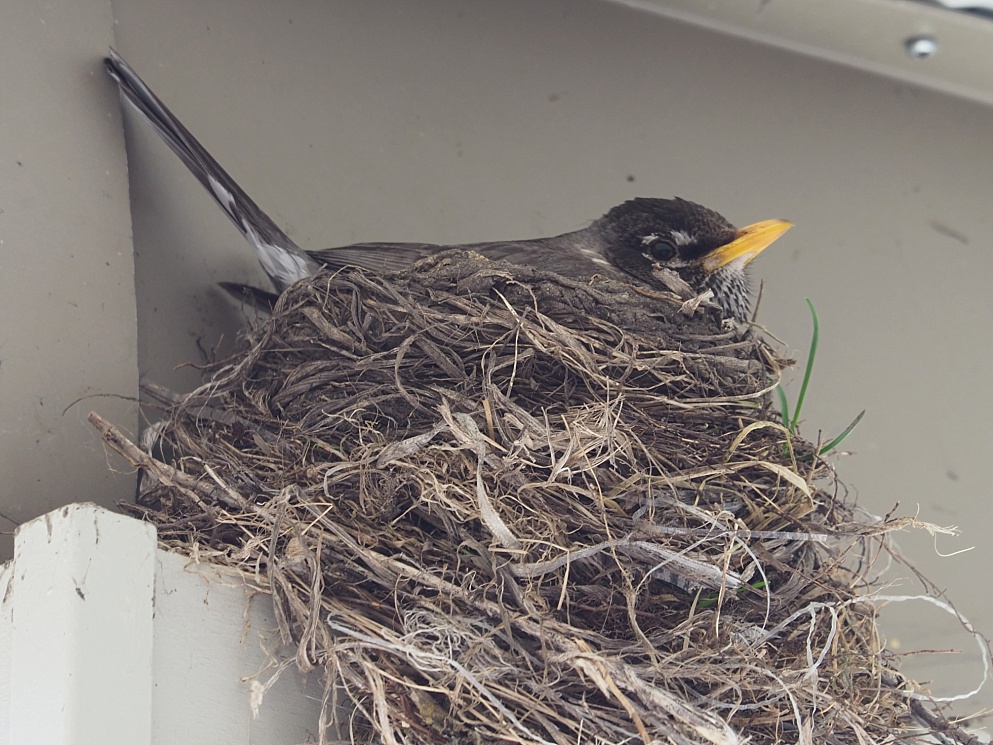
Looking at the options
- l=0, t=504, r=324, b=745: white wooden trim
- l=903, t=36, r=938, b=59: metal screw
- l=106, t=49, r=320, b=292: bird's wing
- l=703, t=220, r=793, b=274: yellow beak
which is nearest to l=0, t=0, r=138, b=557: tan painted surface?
l=106, t=49, r=320, b=292: bird's wing

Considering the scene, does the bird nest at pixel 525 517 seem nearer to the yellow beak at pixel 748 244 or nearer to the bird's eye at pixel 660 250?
the yellow beak at pixel 748 244

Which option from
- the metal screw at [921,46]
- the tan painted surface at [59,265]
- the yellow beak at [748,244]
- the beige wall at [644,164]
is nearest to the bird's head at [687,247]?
the yellow beak at [748,244]

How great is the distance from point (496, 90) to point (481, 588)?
1729mm

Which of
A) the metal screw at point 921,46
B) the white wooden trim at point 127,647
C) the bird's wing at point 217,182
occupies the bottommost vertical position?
the white wooden trim at point 127,647

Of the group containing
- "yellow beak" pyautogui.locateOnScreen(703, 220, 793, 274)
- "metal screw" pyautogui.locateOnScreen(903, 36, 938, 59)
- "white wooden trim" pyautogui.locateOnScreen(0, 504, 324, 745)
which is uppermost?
"metal screw" pyautogui.locateOnScreen(903, 36, 938, 59)

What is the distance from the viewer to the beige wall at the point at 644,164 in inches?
103

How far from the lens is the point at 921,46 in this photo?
2.87 m

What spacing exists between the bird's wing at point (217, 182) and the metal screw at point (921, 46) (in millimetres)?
1703

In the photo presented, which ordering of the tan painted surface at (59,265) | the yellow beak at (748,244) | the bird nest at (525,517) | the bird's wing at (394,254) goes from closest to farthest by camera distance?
the bird nest at (525,517) → the tan painted surface at (59,265) → the bird's wing at (394,254) → the yellow beak at (748,244)

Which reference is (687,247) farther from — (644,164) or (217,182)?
(217,182)

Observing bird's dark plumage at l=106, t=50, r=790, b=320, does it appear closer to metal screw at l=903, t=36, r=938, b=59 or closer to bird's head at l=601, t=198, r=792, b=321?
bird's head at l=601, t=198, r=792, b=321

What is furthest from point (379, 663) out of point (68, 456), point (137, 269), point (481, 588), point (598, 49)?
point (598, 49)

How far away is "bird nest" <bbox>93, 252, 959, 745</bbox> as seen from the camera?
1.63 metres

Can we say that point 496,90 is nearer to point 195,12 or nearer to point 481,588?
point 195,12
